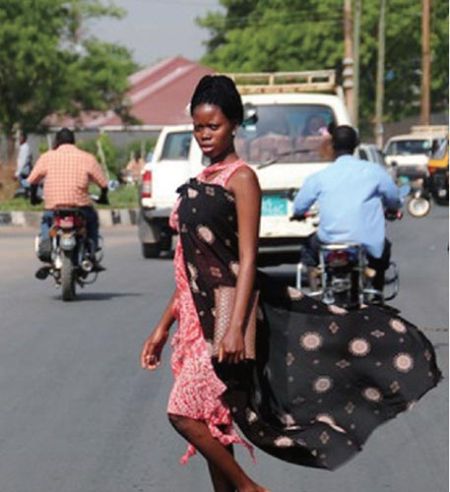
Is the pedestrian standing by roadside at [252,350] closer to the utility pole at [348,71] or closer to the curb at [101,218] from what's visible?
the curb at [101,218]

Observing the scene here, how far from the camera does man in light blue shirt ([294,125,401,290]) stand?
1189 cm

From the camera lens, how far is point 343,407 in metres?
6.11

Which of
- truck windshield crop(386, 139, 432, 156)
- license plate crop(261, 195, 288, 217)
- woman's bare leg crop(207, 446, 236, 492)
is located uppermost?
woman's bare leg crop(207, 446, 236, 492)

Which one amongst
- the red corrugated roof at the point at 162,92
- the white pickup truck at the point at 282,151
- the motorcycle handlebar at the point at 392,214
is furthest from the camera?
the red corrugated roof at the point at 162,92

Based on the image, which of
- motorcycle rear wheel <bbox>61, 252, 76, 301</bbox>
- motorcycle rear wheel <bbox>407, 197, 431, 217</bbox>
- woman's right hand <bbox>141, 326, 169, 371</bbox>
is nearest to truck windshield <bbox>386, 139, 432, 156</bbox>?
motorcycle rear wheel <bbox>407, 197, 431, 217</bbox>

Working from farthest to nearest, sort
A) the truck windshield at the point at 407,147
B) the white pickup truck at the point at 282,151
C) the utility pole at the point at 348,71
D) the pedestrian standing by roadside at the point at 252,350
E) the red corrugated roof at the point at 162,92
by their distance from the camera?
the red corrugated roof at the point at 162,92 < the truck windshield at the point at 407,147 < the utility pole at the point at 348,71 < the white pickup truck at the point at 282,151 < the pedestrian standing by roadside at the point at 252,350

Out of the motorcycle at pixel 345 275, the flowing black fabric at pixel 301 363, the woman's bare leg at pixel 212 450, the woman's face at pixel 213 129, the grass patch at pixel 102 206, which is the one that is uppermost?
the woman's face at pixel 213 129

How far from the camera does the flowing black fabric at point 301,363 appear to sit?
19.7 feet

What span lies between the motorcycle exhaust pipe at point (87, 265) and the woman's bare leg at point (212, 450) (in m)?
10.3

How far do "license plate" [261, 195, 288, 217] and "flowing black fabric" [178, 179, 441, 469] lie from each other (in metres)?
11.5

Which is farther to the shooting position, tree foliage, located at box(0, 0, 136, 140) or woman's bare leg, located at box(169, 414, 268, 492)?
tree foliage, located at box(0, 0, 136, 140)

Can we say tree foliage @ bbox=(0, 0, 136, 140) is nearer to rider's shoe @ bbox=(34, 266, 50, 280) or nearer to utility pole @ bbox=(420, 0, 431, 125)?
utility pole @ bbox=(420, 0, 431, 125)

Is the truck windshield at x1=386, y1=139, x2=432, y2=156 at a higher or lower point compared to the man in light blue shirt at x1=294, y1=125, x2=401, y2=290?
lower

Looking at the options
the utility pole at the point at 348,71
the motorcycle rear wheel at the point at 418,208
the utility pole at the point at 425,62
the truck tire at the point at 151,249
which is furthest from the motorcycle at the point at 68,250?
the utility pole at the point at 425,62
